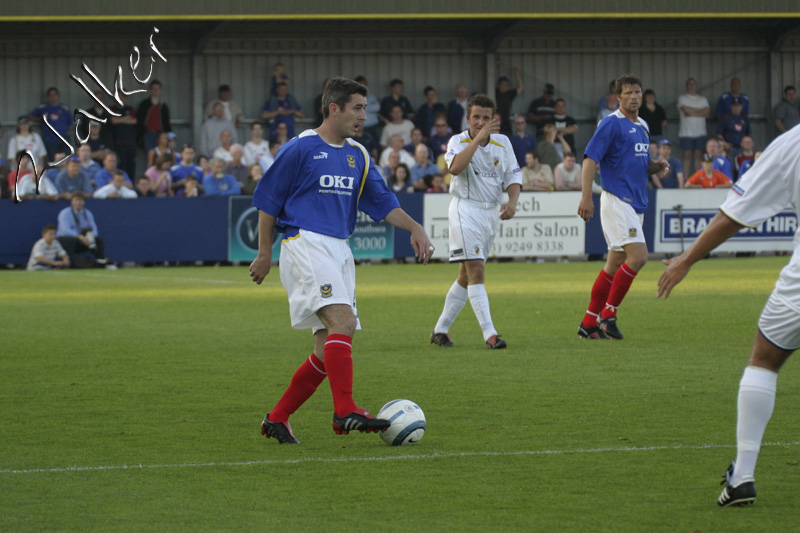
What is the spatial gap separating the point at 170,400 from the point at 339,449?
2026 millimetres

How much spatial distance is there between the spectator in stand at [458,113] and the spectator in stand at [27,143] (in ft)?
29.9

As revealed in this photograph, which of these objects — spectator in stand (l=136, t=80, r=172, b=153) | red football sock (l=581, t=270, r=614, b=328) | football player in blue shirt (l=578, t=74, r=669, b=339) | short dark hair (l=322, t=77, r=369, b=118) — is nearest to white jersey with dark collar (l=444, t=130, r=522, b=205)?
football player in blue shirt (l=578, t=74, r=669, b=339)

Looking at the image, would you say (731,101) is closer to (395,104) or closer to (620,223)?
(395,104)

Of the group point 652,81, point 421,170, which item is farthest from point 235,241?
point 652,81

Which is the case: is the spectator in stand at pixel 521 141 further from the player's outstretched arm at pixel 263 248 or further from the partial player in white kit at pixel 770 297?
the partial player in white kit at pixel 770 297

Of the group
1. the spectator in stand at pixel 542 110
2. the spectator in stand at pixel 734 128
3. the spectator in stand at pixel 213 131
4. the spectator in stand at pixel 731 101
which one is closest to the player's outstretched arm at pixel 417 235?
the spectator in stand at pixel 213 131

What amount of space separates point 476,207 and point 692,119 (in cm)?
2024

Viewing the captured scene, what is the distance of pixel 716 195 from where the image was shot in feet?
76.2

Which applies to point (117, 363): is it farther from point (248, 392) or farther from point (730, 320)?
point (730, 320)

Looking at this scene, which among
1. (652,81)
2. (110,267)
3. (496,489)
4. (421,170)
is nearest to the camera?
(496,489)

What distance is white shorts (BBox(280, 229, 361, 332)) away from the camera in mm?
6367

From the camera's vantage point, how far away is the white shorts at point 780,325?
4660mm

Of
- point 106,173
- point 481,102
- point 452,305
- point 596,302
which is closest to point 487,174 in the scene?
point 481,102

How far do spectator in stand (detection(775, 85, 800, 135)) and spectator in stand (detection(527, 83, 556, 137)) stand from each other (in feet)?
19.2
